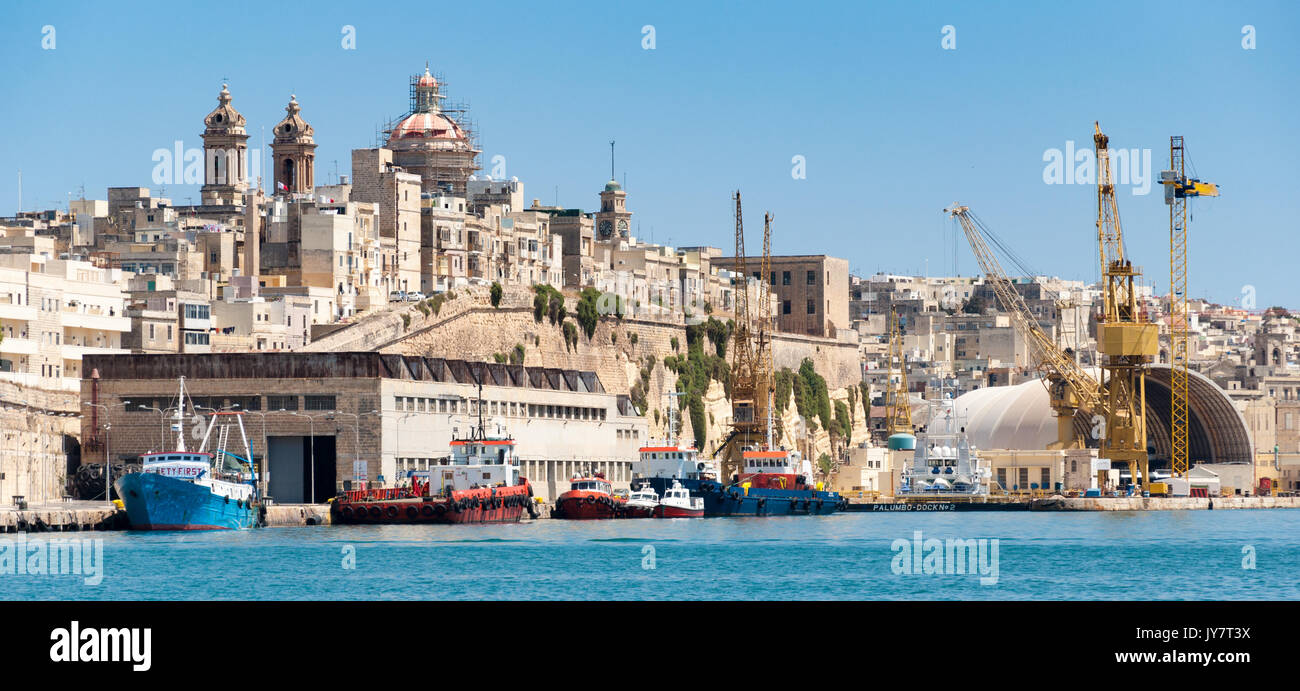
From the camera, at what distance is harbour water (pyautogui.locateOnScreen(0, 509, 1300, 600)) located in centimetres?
4116

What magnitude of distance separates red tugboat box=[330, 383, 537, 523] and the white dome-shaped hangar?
1884 inches

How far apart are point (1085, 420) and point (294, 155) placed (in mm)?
50168

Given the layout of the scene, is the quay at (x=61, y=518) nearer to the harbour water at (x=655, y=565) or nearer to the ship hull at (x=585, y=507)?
the harbour water at (x=655, y=565)

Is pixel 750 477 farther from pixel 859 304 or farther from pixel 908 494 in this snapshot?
pixel 859 304

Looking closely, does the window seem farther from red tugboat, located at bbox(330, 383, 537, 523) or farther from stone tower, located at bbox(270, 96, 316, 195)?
stone tower, located at bbox(270, 96, 316, 195)

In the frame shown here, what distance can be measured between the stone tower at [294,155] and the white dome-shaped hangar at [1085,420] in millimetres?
41522

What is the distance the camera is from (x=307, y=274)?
104 metres

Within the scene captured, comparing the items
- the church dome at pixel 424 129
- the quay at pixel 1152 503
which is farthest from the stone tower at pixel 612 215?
the quay at pixel 1152 503

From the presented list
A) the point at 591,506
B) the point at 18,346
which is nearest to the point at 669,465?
the point at 591,506

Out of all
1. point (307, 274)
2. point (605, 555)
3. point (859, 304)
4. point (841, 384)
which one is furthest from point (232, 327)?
point (859, 304)

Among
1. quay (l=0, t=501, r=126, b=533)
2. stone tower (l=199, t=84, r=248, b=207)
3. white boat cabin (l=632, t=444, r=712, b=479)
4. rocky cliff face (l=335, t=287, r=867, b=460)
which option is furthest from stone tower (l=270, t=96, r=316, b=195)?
quay (l=0, t=501, r=126, b=533)

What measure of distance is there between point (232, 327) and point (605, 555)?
4383cm

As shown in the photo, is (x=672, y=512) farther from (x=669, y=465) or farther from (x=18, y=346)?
(x=18, y=346)

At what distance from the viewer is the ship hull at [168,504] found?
204 ft
